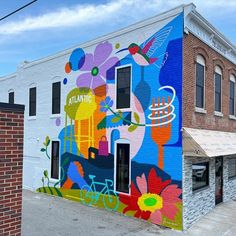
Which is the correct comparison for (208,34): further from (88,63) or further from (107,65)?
(88,63)

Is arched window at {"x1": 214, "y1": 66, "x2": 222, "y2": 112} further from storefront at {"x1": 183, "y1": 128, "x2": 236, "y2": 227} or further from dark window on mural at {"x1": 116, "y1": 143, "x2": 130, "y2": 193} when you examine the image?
dark window on mural at {"x1": 116, "y1": 143, "x2": 130, "y2": 193}

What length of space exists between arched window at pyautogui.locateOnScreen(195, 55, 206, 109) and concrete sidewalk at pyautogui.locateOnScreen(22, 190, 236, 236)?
4.58 m

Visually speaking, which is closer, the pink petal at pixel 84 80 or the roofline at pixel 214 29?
the roofline at pixel 214 29

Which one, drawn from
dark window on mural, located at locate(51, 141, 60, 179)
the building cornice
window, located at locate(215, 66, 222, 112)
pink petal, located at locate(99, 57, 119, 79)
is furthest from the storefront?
dark window on mural, located at locate(51, 141, 60, 179)

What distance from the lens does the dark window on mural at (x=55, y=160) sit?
640 inches

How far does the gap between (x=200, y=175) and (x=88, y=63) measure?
7086mm

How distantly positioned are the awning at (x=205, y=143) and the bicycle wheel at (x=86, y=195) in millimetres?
5365

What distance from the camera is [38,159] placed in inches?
690

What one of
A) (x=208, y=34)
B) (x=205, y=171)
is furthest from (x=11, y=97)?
(x=205, y=171)

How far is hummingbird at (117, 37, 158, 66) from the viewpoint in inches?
464

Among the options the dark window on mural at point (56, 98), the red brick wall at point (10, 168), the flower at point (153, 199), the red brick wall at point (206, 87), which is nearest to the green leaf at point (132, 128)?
the flower at point (153, 199)

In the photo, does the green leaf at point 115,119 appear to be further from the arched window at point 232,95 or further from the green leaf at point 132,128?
the arched window at point 232,95

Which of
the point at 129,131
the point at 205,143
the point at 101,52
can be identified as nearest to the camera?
the point at 205,143

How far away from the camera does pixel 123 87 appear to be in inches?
507
